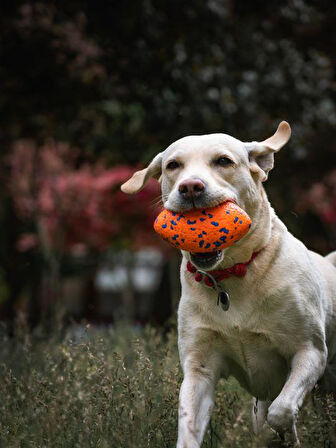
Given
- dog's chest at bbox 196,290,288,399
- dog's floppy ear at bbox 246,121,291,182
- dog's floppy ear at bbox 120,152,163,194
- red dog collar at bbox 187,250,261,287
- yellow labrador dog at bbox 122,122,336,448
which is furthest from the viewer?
dog's floppy ear at bbox 120,152,163,194

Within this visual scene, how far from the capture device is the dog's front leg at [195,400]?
3.90 metres

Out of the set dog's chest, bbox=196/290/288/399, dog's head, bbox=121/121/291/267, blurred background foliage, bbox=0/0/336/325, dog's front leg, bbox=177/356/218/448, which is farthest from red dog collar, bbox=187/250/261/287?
blurred background foliage, bbox=0/0/336/325

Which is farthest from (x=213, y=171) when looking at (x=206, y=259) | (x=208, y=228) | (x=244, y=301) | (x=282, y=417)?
(x=282, y=417)

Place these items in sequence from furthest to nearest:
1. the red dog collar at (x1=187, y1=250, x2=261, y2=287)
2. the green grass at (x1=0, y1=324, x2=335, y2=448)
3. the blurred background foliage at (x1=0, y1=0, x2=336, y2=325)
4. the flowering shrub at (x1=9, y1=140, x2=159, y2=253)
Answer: the flowering shrub at (x1=9, y1=140, x2=159, y2=253)
the blurred background foliage at (x1=0, y1=0, x2=336, y2=325)
the red dog collar at (x1=187, y1=250, x2=261, y2=287)
the green grass at (x1=0, y1=324, x2=335, y2=448)

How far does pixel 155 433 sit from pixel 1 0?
5.85 m

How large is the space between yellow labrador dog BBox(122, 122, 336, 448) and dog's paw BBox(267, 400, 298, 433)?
0.10 m

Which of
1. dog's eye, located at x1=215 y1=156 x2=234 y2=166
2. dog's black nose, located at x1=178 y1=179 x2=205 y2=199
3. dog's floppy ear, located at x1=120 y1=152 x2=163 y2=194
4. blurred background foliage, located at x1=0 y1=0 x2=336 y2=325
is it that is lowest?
blurred background foliage, located at x1=0 y1=0 x2=336 y2=325

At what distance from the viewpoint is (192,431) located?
3.88 metres

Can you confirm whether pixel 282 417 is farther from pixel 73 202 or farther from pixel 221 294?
pixel 73 202

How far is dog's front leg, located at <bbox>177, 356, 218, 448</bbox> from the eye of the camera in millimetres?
3896

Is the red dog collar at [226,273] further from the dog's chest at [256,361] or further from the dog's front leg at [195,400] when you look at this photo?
the dog's front leg at [195,400]

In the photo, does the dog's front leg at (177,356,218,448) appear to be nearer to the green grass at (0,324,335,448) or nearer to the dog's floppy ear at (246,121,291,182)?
the green grass at (0,324,335,448)

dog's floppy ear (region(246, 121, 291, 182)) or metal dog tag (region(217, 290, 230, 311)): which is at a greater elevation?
dog's floppy ear (region(246, 121, 291, 182))

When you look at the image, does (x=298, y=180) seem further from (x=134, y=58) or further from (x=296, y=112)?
(x=134, y=58)
